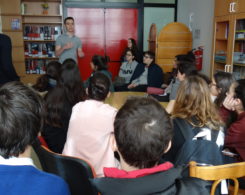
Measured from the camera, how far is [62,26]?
19.8 feet

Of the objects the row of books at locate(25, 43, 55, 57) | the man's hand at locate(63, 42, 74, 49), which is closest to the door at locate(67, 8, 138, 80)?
the row of books at locate(25, 43, 55, 57)

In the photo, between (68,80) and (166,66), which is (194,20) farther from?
(68,80)

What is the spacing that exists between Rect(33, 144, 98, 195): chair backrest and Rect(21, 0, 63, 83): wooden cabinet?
503 cm

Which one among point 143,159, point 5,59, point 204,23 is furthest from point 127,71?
point 143,159

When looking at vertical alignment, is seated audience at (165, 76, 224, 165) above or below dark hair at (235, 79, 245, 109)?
below

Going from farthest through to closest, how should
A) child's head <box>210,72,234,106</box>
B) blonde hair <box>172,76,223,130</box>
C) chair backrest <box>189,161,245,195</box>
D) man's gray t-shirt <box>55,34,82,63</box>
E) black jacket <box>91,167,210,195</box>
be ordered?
1. man's gray t-shirt <box>55,34,82,63</box>
2. child's head <box>210,72,234,106</box>
3. blonde hair <box>172,76,223,130</box>
4. chair backrest <box>189,161,245,195</box>
5. black jacket <box>91,167,210,195</box>

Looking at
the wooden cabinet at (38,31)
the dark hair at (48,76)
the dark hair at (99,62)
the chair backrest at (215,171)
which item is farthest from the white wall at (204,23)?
the chair backrest at (215,171)

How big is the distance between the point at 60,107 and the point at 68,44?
2948mm

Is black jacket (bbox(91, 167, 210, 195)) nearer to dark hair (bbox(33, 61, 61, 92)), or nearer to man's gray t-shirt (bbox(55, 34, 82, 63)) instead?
dark hair (bbox(33, 61, 61, 92))

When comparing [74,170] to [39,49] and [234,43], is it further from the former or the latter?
[39,49]

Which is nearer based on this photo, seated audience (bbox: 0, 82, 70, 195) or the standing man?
seated audience (bbox: 0, 82, 70, 195)

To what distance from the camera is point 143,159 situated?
37.7 inches

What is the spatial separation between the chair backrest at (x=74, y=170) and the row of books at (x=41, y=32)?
5.06m

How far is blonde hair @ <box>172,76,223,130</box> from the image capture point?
169 cm
